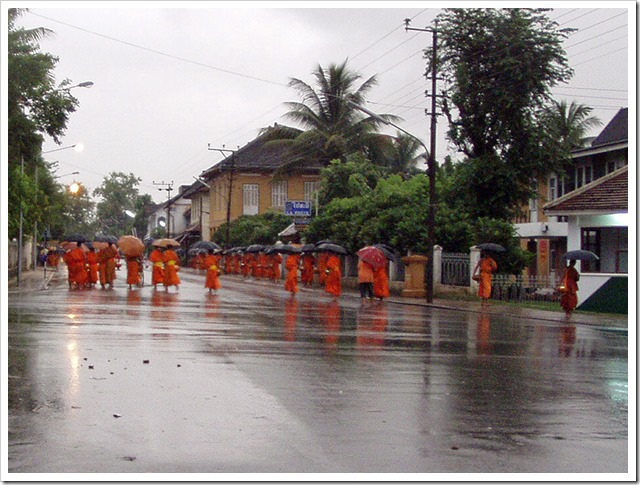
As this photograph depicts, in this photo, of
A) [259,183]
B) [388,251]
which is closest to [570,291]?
[388,251]

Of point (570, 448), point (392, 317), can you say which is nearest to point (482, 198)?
point (392, 317)

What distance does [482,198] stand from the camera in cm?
3831

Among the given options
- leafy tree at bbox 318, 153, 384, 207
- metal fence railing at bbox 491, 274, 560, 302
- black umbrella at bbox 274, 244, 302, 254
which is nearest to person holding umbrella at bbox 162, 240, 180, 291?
metal fence railing at bbox 491, 274, 560, 302

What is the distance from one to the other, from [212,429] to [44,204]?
38.9 m

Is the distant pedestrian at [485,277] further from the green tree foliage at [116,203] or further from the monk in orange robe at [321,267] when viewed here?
the green tree foliage at [116,203]

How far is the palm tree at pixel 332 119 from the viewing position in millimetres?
55312

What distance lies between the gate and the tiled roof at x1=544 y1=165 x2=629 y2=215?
5447mm

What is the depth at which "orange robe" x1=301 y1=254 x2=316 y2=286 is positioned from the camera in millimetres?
47781

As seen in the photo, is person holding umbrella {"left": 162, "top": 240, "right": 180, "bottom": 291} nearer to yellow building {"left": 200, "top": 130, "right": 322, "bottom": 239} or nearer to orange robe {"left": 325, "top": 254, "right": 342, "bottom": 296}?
orange robe {"left": 325, "top": 254, "right": 342, "bottom": 296}

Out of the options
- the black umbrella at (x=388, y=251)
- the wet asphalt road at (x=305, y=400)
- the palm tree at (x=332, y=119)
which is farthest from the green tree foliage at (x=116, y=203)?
the wet asphalt road at (x=305, y=400)

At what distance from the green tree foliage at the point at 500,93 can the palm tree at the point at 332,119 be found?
58.3ft

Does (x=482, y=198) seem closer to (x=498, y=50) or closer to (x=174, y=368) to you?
(x=498, y=50)

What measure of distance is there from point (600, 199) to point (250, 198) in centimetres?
4669

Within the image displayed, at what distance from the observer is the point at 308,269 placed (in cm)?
4778
